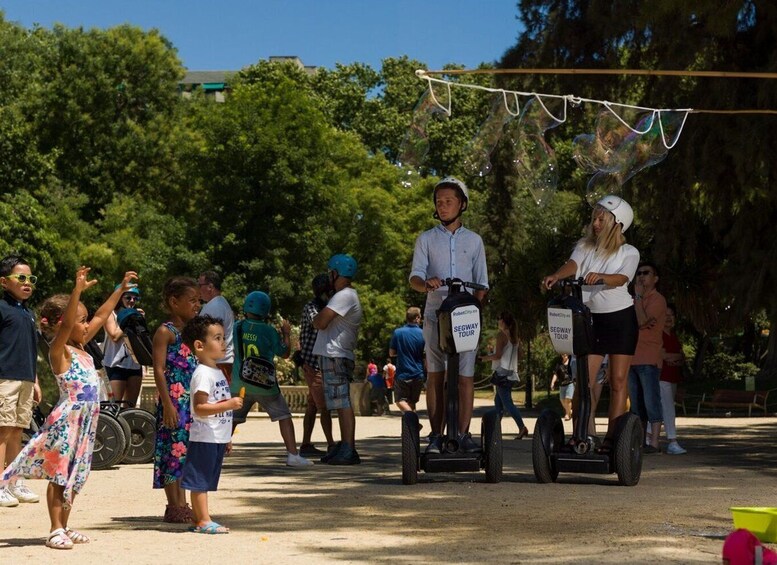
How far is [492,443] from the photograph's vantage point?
34.9 feet

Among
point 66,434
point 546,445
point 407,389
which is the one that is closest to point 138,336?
point 546,445

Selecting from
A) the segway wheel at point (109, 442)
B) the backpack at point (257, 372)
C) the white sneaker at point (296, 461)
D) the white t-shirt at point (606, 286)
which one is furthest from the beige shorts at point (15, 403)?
the white t-shirt at point (606, 286)

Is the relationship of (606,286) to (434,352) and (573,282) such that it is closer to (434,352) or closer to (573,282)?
(573,282)

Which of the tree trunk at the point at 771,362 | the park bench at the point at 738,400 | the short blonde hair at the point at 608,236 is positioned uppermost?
the tree trunk at the point at 771,362

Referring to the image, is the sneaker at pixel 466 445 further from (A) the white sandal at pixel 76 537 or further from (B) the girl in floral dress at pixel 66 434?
(A) the white sandal at pixel 76 537

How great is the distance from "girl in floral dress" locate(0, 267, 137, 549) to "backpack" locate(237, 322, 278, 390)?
4913 mm

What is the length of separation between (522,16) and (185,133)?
38966 mm

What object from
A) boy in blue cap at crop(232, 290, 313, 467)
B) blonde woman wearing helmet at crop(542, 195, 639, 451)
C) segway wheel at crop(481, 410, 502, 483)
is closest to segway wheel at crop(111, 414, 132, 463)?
boy in blue cap at crop(232, 290, 313, 467)

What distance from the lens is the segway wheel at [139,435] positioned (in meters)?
13.8

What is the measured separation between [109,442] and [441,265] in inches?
161


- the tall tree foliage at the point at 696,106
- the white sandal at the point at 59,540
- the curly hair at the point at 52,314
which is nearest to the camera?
the white sandal at the point at 59,540

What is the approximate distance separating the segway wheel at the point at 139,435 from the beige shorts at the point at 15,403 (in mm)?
3024

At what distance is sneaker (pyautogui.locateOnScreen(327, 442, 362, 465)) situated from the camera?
1357 cm

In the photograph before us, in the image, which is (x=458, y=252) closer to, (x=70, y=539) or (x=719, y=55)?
(x=70, y=539)
